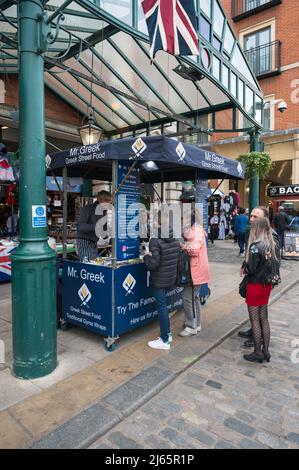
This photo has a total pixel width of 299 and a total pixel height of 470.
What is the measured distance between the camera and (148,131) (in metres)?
9.00

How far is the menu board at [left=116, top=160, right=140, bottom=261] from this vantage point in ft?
13.8

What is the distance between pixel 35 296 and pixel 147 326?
2119mm

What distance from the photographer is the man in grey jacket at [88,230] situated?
5.02 meters

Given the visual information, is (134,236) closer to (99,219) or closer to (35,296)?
(99,219)

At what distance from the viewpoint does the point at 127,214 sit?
14.3ft

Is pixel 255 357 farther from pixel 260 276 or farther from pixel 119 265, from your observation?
pixel 119 265

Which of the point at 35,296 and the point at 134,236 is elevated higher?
the point at 134,236

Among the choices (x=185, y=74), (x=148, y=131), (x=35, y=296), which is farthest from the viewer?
(x=148, y=131)

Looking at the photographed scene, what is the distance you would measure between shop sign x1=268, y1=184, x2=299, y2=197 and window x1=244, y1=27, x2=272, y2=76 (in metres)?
9.44

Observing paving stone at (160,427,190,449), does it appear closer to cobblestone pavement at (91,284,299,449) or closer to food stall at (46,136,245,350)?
cobblestone pavement at (91,284,299,449)

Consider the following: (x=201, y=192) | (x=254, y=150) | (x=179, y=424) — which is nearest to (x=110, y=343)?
(x=179, y=424)

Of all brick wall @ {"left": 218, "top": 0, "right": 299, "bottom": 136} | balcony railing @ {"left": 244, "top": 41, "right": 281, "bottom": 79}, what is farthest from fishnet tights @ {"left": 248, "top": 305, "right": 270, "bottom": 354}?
balcony railing @ {"left": 244, "top": 41, "right": 281, "bottom": 79}

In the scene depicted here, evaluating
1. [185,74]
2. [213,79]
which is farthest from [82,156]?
[213,79]

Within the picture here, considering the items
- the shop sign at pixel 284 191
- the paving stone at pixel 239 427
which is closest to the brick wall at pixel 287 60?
the shop sign at pixel 284 191
